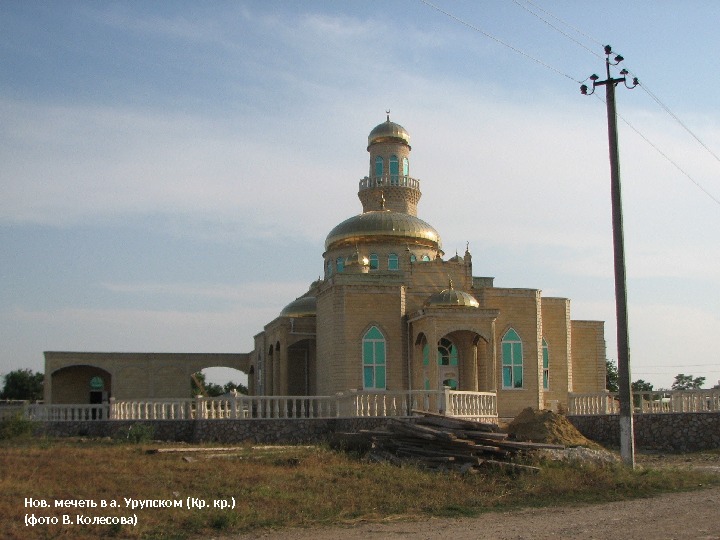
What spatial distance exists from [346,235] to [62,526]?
81.2 ft

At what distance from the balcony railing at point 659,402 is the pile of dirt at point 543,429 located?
15.0 ft

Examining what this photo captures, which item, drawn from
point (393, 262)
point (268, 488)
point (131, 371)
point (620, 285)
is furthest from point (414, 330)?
point (131, 371)

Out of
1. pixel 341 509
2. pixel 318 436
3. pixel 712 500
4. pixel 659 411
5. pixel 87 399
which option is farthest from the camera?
pixel 87 399

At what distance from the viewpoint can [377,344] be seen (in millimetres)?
28766

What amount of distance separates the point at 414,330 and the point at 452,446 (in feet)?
44.3

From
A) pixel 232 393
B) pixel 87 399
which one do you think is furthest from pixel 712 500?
pixel 87 399

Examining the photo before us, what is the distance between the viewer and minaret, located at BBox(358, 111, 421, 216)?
37.1 meters

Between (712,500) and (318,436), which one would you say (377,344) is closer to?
(318,436)

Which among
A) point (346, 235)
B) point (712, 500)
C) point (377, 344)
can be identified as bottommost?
point (712, 500)

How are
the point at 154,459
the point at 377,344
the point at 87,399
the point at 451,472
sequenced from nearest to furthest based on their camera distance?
the point at 451,472
the point at 154,459
the point at 377,344
the point at 87,399

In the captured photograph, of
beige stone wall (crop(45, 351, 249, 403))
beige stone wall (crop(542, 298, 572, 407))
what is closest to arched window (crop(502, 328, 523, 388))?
beige stone wall (crop(542, 298, 572, 407))

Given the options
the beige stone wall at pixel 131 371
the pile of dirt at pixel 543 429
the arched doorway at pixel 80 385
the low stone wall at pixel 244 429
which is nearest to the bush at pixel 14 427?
the low stone wall at pixel 244 429

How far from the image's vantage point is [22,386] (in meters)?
68.4

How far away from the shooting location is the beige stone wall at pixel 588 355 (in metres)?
32.5
